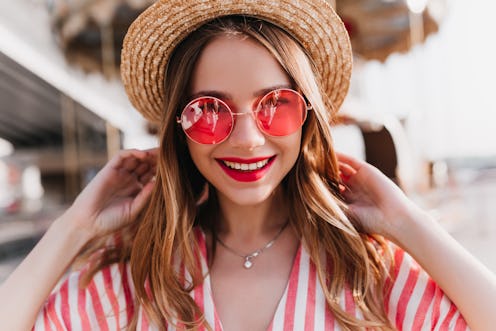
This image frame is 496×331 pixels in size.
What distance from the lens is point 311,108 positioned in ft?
4.21

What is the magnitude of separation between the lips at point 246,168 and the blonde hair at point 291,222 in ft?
0.64

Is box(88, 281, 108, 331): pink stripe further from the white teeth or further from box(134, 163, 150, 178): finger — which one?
the white teeth

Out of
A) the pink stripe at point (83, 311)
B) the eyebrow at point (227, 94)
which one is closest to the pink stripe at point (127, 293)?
the pink stripe at point (83, 311)

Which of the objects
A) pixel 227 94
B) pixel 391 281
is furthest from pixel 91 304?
pixel 391 281

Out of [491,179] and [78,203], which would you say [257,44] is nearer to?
[78,203]

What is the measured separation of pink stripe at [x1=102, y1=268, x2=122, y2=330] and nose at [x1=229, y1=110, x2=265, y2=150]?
554 millimetres

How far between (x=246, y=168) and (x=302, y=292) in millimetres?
359

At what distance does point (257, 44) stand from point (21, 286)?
88 centimetres

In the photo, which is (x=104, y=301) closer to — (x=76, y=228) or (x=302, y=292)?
(x=76, y=228)

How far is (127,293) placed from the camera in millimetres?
1378

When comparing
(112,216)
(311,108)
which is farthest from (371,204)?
(112,216)

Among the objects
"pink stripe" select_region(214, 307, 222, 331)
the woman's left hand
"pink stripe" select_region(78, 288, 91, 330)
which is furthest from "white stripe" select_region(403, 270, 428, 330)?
"pink stripe" select_region(78, 288, 91, 330)

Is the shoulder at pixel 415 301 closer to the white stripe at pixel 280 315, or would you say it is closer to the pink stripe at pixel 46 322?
the white stripe at pixel 280 315

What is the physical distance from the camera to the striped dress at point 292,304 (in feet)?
3.92
